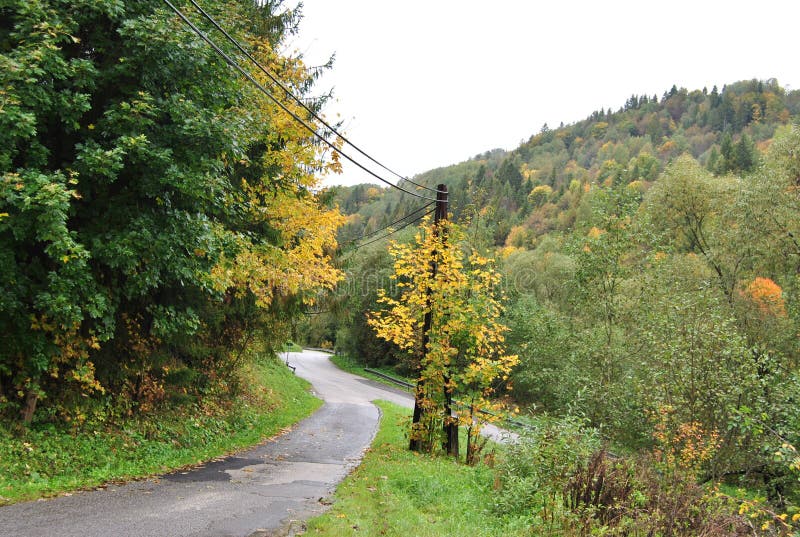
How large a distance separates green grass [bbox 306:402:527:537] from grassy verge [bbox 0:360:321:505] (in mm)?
3446

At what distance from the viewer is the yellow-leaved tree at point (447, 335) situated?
1187 cm

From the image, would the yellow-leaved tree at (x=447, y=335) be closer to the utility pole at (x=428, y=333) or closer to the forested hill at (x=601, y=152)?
the utility pole at (x=428, y=333)

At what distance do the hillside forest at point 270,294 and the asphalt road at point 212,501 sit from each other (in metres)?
1.06

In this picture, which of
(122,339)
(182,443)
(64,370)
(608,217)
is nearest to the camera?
(64,370)

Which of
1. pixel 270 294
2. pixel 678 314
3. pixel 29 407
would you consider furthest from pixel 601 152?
pixel 29 407

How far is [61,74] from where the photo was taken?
282 inches

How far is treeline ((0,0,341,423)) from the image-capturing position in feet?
22.9

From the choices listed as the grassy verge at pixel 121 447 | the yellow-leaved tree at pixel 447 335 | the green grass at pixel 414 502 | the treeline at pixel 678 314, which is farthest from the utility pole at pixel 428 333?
the grassy verge at pixel 121 447

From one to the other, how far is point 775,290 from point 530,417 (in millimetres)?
16938

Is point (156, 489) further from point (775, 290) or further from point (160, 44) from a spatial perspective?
Answer: point (775, 290)

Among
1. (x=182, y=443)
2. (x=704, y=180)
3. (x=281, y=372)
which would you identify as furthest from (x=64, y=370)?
(x=704, y=180)

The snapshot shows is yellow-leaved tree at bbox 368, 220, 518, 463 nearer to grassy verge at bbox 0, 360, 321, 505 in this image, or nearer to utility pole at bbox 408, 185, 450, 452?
utility pole at bbox 408, 185, 450, 452

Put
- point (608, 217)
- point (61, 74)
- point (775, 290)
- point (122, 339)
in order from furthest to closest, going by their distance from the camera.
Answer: point (775, 290)
point (608, 217)
point (122, 339)
point (61, 74)

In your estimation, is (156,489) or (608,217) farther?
(608,217)
